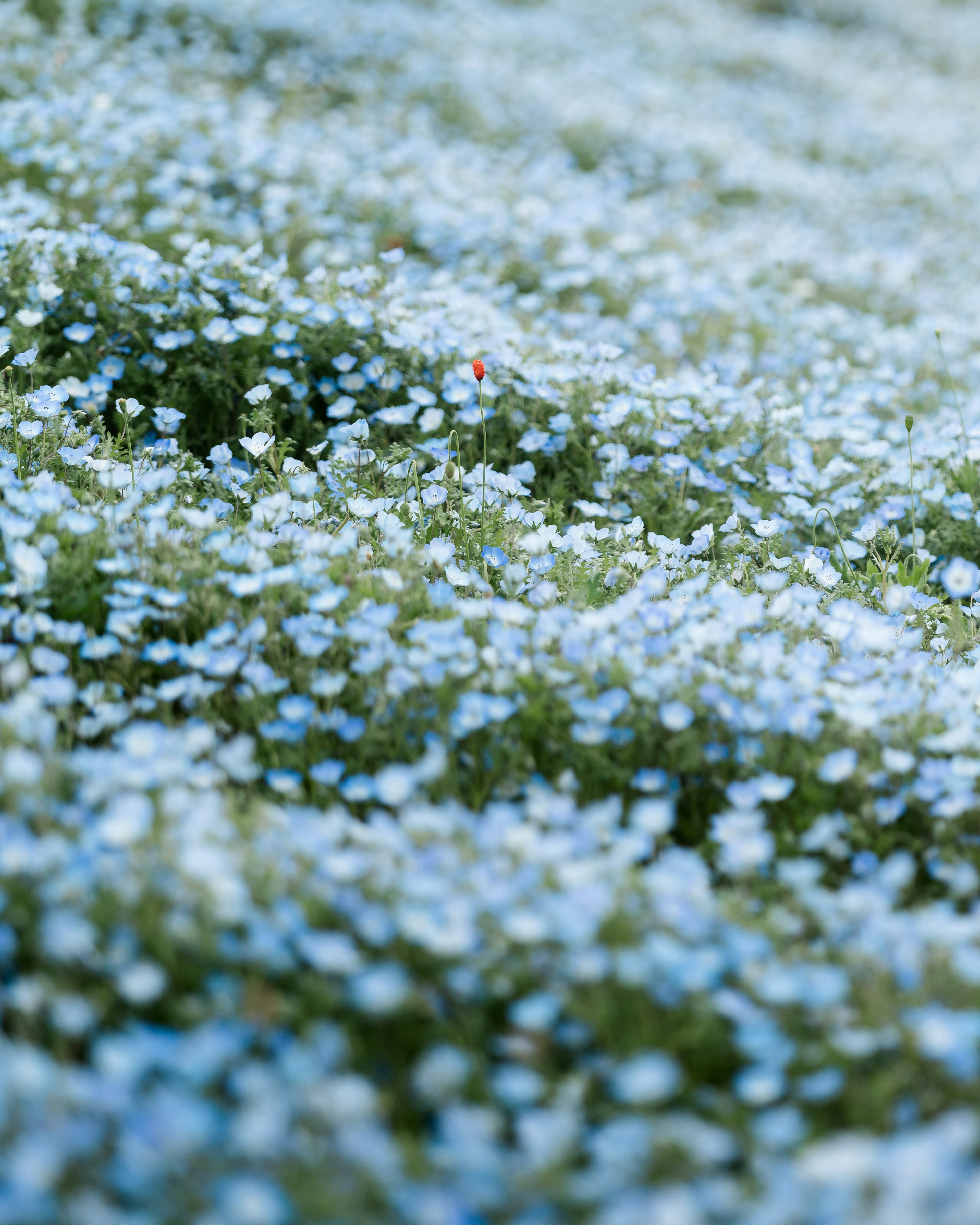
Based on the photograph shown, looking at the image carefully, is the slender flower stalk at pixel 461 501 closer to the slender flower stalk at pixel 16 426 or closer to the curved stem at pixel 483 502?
the curved stem at pixel 483 502

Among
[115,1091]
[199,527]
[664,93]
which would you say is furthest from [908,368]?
[664,93]

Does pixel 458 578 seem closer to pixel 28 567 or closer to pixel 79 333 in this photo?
pixel 28 567

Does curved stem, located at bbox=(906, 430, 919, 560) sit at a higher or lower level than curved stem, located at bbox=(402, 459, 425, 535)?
higher

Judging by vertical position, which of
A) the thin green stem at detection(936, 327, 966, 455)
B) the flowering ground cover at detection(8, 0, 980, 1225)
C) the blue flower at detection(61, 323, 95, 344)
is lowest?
the flowering ground cover at detection(8, 0, 980, 1225)

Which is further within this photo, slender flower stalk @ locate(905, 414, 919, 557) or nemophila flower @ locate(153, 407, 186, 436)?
nemophila flower @ locate(153, 407, 186, 436)

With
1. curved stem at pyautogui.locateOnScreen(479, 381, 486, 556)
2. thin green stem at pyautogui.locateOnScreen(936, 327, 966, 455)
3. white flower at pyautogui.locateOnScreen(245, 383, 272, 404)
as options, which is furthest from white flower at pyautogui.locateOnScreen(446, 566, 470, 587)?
thin green stem at pyautogui.locateOnScreen(936, 327, 966, 455)

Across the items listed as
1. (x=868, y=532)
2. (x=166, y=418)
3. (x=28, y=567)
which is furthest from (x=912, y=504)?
(x=28, y=567)

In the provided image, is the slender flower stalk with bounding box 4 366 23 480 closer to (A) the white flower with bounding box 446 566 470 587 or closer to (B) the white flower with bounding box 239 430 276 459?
(B) the white flower with bounding box 239 430 276 459
